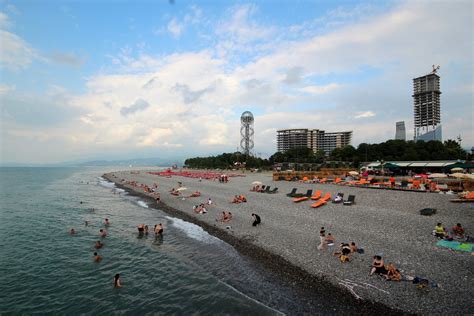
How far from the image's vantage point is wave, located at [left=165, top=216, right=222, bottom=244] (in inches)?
641

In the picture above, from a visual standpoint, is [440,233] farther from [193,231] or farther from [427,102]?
[427,102]

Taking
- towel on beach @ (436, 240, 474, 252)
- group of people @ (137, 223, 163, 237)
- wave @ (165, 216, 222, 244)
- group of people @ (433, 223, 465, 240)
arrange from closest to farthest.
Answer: towel on beach @ (436, 240, 474, 252) → group of people @ (433, 223, 465, 240) → wave @ (165, 216, 222, 244) → group of people @ (137, 223, 163, 237)

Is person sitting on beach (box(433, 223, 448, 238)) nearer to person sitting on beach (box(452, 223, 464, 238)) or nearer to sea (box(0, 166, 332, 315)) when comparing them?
person sitting on beach (box(452, 223, 464, 238))

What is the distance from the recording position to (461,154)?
64875 mm

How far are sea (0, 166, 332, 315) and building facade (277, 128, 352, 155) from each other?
153030 mm

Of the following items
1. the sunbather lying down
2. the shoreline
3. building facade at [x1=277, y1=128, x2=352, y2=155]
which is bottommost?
the shoreline

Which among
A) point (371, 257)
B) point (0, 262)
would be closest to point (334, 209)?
point (371, 257)

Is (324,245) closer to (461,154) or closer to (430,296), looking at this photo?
(430,296)

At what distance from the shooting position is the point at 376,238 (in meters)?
13.2

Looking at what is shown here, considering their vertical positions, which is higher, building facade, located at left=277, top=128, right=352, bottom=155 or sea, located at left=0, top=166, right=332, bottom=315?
building facade, located at left=277, top=128, right=352, bottom=155

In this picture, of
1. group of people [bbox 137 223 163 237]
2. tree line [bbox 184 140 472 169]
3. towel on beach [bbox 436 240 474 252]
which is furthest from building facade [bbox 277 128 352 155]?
towel on beach [bbox 436 240 474 252]

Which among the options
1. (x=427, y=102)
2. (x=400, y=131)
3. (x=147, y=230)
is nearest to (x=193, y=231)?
(x=147, y=230)

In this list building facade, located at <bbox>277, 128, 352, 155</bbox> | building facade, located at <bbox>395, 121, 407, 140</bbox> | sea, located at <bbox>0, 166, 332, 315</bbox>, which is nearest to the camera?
sea, located at <bbox>0, 166, 332, 315</bbox>

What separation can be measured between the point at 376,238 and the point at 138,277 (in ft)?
37.8
